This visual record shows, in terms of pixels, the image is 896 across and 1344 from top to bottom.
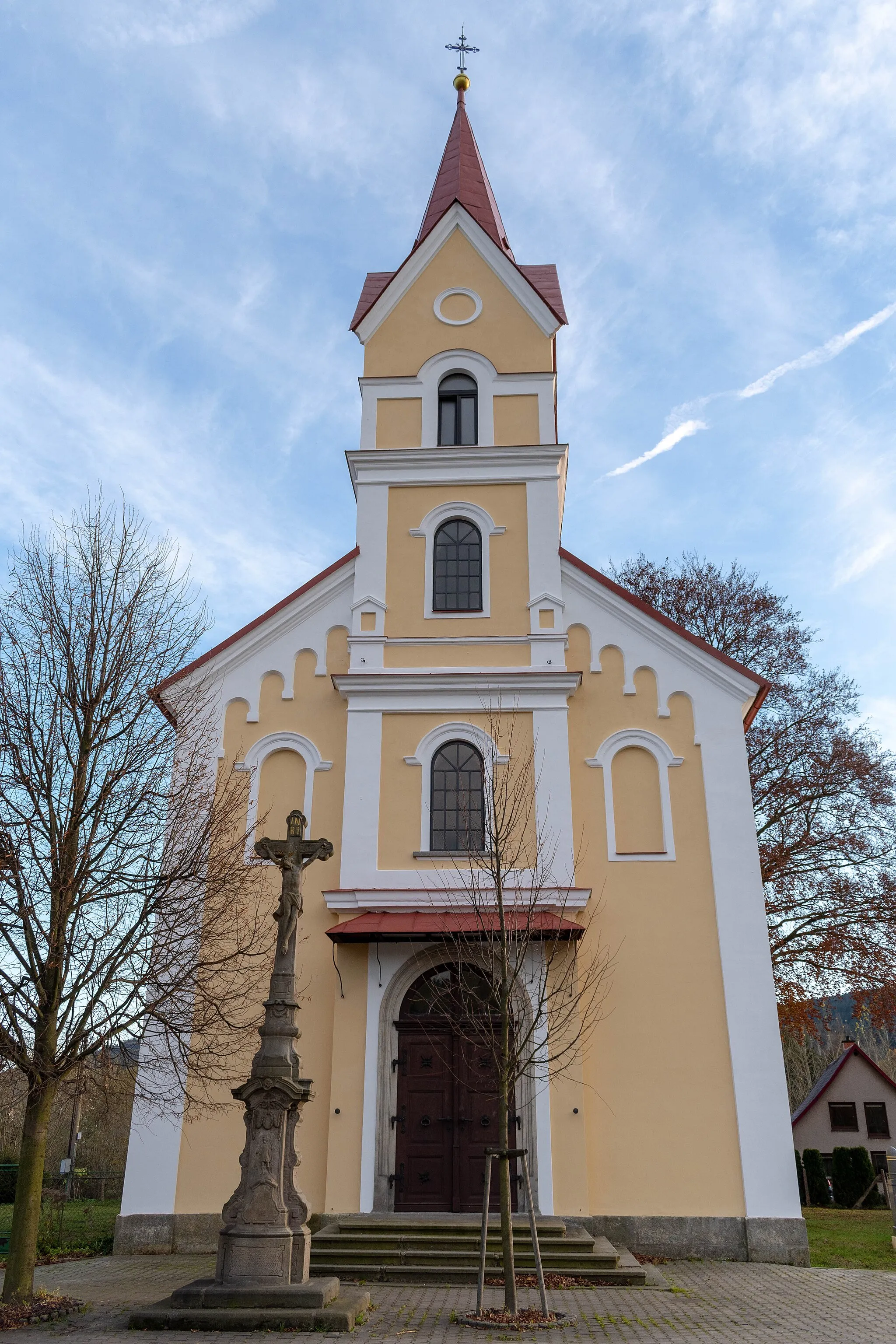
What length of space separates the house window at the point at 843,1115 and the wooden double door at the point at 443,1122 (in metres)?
22.4

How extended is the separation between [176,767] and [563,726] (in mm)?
5835

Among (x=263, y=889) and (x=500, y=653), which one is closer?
(x=263, y=889)

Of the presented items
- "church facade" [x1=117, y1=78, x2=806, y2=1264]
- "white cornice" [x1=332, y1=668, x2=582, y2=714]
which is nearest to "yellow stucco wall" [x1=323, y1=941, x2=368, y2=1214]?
"church facade" [x1=117, y1=78, x2=806, y2=1264]

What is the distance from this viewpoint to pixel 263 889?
15.2 metres

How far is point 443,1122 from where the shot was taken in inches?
553

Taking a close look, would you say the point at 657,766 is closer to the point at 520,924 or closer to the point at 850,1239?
the point at 520,924

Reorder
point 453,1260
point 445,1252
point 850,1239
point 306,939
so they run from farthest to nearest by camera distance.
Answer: point 850,1239
point 306,939
point 445,1252
point 453,1260

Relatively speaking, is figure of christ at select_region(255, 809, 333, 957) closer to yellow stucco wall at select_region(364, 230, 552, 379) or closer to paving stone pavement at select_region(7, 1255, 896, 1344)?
paving stone pavement at select_region(7, 1255, 896, 1344)

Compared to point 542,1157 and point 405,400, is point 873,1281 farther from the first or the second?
point 405,400

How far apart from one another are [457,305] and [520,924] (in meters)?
11.2

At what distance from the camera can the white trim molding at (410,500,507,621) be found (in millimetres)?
16906

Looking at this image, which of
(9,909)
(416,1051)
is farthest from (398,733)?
(9,909)

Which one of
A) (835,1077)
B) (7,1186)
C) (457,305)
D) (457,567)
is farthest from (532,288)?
(835,1077)

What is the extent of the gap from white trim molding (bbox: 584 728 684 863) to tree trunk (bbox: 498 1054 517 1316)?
231 inches
